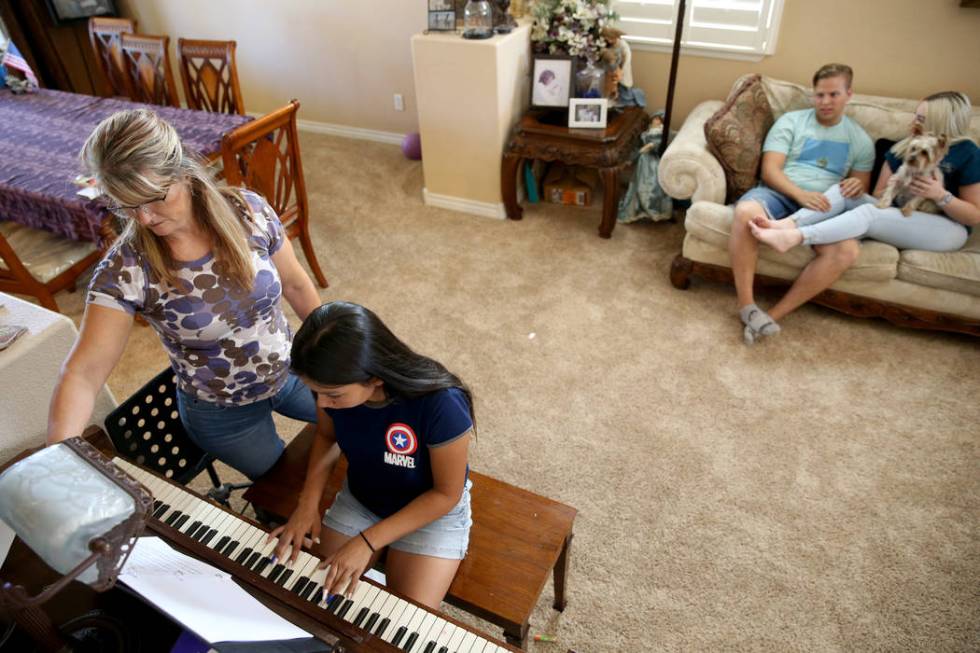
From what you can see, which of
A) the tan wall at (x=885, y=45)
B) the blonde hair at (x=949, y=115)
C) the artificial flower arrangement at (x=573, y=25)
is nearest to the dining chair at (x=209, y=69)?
the artificial flower arrangement at (x=573, y=25)

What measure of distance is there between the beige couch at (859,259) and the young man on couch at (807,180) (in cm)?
8

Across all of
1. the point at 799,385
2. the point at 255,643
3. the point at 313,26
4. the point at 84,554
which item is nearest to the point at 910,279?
the point at 799,385

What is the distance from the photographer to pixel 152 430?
1.57m

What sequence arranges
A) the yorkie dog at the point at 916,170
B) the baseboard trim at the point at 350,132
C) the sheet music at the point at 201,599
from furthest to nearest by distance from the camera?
the baseboard trim at the point at 350,132 → the yorkie dog at the point at 916,170 → the sheet music at the point at 201,599

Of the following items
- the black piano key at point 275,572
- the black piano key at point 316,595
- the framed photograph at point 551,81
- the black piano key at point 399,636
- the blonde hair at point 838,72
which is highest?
the blonde hair at point 838,72

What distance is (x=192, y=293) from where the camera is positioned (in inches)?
53.2

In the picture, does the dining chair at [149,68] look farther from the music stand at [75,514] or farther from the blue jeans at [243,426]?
the music stand at [75,514]

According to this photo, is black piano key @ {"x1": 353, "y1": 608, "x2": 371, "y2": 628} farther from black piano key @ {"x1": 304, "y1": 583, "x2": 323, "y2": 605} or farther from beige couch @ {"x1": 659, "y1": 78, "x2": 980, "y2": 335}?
beige couch @ {"x1": 659, "y1": 78, "x2": 980, "y2": 335}

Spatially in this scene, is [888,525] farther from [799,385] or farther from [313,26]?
[313,26]

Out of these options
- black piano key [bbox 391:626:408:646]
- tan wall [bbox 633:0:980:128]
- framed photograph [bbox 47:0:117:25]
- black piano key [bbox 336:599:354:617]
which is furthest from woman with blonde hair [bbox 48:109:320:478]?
framed photograph [bbox 47:0:117:25]

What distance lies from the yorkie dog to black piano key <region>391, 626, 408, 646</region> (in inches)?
101

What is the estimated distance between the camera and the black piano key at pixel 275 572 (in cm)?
114

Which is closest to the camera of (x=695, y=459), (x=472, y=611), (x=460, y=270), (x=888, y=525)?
(x=472, y=611)

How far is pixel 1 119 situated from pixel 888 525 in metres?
4.05
